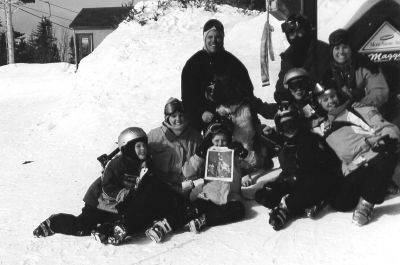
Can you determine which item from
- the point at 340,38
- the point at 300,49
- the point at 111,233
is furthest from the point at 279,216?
the point at 300,49

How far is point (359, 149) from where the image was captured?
3986mm

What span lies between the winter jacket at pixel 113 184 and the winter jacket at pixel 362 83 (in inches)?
77.4

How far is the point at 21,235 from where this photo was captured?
4.41m

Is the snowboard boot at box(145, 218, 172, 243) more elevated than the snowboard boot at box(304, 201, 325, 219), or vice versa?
the snowboard boot at box(304, 201, 325, 219)

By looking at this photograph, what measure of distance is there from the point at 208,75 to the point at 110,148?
2.83m

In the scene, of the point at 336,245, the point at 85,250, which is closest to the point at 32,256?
the point at 85,250

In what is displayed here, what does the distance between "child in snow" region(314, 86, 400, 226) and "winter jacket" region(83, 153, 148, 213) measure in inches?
65.8

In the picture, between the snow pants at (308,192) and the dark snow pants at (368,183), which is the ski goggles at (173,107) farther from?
the dark snow pants at (368,183)

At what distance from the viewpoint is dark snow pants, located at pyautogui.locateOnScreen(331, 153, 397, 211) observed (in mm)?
3670

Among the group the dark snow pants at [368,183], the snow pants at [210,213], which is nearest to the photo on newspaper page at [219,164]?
the snow pants at [210,213]

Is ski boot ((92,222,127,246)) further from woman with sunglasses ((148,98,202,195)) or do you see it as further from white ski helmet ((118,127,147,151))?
woman with sunglasses ((148,98,202,195))

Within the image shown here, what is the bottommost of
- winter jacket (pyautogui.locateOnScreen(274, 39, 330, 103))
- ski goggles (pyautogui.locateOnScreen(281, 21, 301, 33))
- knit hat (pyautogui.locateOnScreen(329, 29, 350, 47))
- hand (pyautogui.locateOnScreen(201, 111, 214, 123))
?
hand (pyautogui.locateOnScreen(201, 111, 214, 123))

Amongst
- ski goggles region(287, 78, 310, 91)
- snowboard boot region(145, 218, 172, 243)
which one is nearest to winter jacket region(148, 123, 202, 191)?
snowboard boot region(145, 218, 172, 243)

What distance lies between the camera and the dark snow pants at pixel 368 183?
367 centimetres
